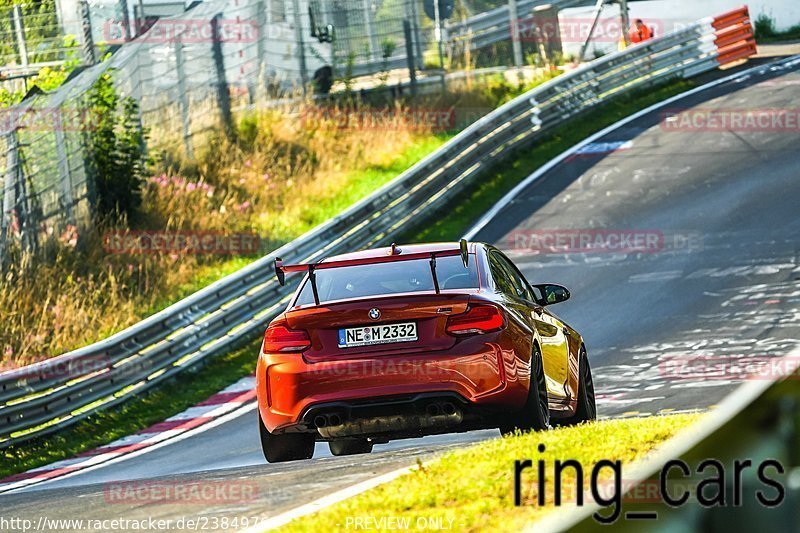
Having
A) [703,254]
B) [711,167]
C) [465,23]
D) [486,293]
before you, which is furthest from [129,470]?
[465,23]

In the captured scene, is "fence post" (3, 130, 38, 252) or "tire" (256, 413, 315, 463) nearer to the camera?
"tire" (256, 413, 315, 463)

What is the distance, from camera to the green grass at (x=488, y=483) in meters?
5.20

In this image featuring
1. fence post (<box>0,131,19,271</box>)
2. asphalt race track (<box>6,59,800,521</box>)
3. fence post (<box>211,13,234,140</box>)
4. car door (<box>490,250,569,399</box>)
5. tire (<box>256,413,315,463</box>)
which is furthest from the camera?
fence post (<box>211,13,234,140</box>)

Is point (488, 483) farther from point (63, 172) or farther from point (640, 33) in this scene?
point (640, 33)

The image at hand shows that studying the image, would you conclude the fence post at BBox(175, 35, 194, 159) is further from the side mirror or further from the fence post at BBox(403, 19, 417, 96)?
the side mirror

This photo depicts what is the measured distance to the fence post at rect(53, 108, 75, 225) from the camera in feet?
61.1

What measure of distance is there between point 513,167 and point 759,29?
11.4m

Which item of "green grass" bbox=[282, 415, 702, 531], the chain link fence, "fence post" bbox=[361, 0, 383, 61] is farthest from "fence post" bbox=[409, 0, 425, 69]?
"green grass" bbox=[282, 415, 702, 531]

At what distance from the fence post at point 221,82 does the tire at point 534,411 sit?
1648cm

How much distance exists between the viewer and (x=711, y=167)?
2106cm
